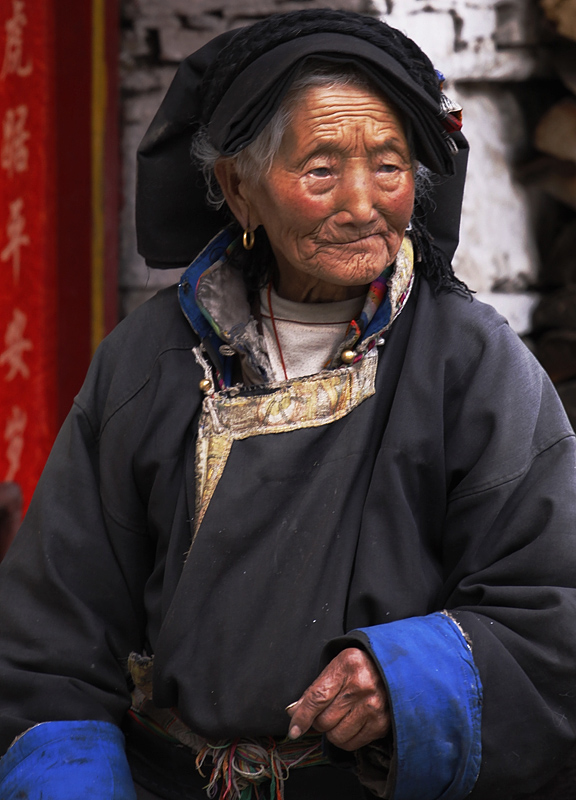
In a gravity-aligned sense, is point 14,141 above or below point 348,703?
above

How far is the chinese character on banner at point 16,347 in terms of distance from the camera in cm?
316

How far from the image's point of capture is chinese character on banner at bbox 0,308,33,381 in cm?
316

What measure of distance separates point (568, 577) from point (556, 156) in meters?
2.00

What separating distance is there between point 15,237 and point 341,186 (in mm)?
1792

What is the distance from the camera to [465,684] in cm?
144

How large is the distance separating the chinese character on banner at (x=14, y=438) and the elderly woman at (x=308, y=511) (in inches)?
56.6

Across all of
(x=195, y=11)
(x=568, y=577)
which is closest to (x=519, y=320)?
(x=195, y=11)

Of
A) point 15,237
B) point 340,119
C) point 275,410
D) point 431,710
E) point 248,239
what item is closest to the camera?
point 431,710

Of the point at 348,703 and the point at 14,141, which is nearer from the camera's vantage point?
the point at 348,703

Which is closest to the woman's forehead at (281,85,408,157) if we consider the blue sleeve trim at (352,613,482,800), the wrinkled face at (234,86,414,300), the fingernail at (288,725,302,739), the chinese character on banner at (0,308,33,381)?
the wrinkled face at (234,86,414,300)

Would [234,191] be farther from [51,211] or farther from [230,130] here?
[51,211]

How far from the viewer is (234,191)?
1.80 m

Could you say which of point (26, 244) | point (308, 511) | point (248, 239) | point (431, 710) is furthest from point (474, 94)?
point (431, 710)

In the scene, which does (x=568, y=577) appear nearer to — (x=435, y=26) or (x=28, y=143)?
(x=435, y=26)
